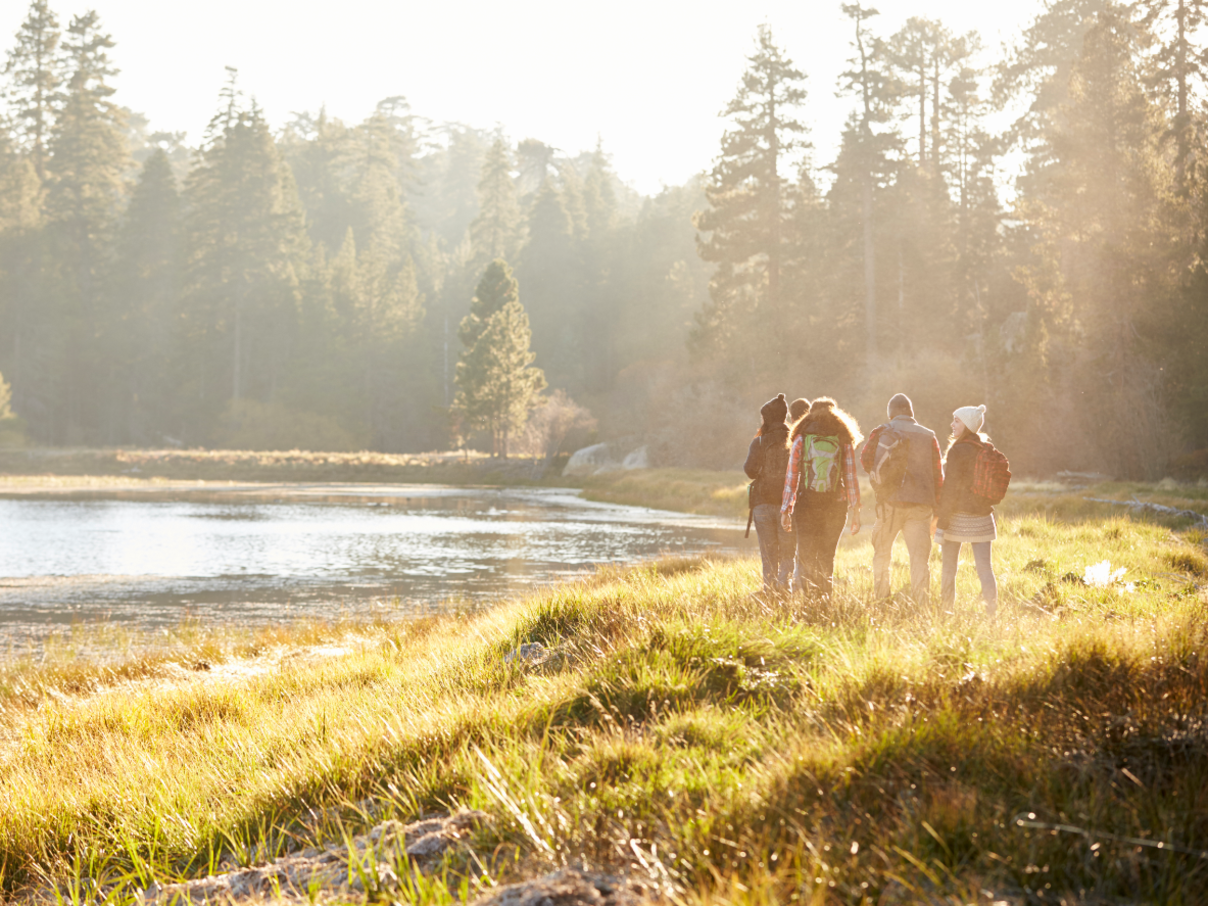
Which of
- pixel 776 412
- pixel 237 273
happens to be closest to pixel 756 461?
pixel 776 412

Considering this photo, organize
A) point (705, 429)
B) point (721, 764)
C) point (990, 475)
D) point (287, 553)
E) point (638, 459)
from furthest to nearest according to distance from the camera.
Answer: point (638, 459)
point (705, 429)
point (287, 553)
point (990, 475)
point (721, 764)

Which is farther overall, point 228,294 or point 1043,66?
point 228,294

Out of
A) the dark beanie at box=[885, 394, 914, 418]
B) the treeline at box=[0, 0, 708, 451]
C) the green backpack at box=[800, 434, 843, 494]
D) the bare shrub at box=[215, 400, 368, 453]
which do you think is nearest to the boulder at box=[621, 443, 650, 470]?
the treeline at box=[0, 0, 708, 451]

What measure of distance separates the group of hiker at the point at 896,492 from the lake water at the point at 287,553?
7166 mm

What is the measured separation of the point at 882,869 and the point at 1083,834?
0.61 m

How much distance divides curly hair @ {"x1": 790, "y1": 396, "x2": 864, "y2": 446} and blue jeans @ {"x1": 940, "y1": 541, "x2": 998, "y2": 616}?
1.28 m

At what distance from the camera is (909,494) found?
739cm

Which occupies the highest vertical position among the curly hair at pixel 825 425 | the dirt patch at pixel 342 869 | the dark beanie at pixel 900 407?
the dark beanie at pixel 900 407

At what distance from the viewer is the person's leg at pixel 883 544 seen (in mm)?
7652

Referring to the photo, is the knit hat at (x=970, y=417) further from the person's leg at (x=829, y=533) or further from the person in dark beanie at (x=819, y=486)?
the person's leg at (x=829, y=533)

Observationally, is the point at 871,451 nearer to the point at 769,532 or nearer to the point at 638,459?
the point at 769,532

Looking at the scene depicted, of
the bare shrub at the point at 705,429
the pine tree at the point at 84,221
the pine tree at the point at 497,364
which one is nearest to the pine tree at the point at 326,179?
the pine tree at the point at 84,221

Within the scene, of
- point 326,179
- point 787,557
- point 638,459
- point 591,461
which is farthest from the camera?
point 326,179

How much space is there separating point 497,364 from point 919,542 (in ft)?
165
